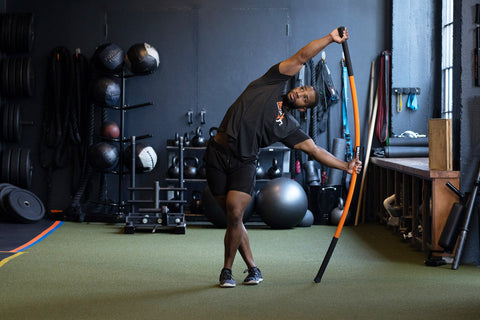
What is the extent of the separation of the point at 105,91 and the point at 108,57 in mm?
450

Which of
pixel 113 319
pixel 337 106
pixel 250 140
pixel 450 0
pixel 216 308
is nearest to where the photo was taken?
pixel 113 319

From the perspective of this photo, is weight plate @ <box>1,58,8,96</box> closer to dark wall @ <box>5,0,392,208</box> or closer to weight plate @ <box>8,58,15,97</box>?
weight plate @ <box>8,58,15,97</box>

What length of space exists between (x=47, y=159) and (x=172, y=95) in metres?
2.01

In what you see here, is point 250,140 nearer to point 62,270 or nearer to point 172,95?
point 62,270

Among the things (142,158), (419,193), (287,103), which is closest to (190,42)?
(142,158)

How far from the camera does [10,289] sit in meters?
4.17

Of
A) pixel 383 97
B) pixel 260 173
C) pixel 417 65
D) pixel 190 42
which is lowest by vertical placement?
pixel 260 173

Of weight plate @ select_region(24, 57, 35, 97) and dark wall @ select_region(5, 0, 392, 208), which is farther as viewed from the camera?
dark wall @ select_region(5, 0, 392, 208)

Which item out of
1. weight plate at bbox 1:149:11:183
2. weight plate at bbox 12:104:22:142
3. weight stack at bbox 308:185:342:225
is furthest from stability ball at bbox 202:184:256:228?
weight plate at bbox 12:104:22:142

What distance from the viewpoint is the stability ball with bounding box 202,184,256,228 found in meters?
7.45

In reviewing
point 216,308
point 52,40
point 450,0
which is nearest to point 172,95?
point 52,40

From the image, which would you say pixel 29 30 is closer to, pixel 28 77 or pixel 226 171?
pixel 28 77

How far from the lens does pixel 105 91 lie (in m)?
8.13

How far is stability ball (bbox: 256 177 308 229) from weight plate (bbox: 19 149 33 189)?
322 centimetres
